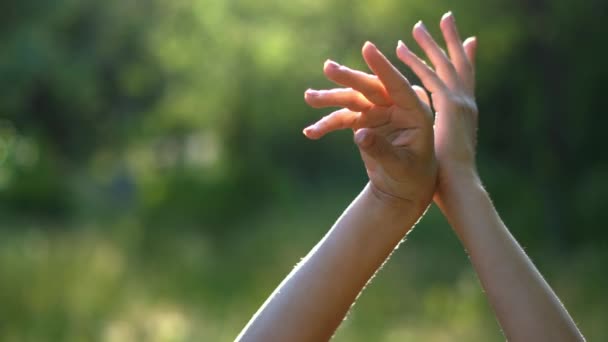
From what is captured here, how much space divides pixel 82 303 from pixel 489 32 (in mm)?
3431

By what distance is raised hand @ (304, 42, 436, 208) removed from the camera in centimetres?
99

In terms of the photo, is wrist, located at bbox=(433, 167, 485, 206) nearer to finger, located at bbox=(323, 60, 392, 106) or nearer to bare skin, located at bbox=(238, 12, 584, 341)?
bare skin, located at bbox=(238, 12, 584, 341)

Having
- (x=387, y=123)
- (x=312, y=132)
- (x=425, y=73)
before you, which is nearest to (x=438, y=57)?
(x=425, y=73)

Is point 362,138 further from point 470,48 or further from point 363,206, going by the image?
point 470,48

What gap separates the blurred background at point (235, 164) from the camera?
201 inches

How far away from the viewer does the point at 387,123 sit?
1.08m

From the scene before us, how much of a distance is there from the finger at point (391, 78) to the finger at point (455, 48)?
256mm

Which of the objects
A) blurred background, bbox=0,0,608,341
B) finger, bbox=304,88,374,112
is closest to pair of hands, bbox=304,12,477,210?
finger, bbox=304,88,374,112

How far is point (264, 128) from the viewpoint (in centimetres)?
959

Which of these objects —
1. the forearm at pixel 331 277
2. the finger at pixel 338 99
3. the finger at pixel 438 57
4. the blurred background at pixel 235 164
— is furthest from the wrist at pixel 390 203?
the blurred background at pixel 235 164

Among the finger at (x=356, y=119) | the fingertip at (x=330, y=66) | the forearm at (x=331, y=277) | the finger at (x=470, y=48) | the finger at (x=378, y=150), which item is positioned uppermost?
the fingertip at (x=330, y=66)

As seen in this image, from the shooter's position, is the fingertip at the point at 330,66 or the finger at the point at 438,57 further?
the finger at the point at 438,57

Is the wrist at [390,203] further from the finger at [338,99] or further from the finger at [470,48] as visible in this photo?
the finger at [470,48]

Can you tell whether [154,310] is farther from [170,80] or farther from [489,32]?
[170,80]
